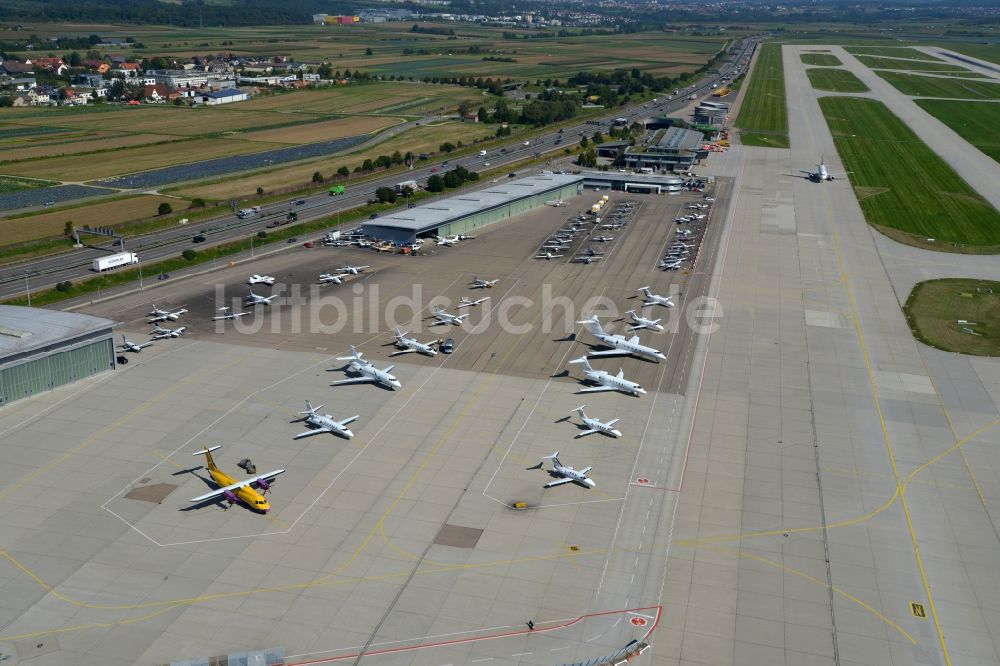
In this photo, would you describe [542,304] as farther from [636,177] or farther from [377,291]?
[636,177]

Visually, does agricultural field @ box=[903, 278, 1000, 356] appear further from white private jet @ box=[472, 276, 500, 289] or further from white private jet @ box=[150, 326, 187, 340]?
white private jet @ box=[150, 326, 187, 340]

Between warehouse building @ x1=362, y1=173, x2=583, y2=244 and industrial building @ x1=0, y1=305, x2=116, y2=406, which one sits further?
warehouse building @ x1=362, y1=173, x2=583, y2=244

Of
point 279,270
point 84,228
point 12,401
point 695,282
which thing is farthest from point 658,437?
point 84,228

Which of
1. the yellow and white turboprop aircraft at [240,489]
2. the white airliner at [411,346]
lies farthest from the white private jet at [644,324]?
the yellow and white turboprop aircraft at [240,489]

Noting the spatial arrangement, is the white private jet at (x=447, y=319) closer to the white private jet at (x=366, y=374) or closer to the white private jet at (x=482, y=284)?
the white private jet at (x=482, y=284)

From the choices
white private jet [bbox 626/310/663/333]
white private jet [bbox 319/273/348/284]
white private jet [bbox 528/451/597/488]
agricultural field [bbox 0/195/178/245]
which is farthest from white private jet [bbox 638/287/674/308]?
agricultural field [bbox 0/195/178/245]

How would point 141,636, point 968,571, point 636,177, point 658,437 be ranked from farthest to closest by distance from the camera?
1. point 636,177
2. point 658,437
3. point 968,571
4. point 141,636

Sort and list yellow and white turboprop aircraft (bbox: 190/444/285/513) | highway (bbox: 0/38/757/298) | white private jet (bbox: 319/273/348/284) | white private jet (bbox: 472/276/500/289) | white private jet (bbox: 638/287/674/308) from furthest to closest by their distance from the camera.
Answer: highway (bbox: 0/38/757/298) → white private jet (bbox: 319/273/348/284) → white private jet (bbox: 472/276/500/289) → white private jet (bbox: 638/287/674/308) → yellow and white turboprop aircraft (bbox: 190/444/285/513)
